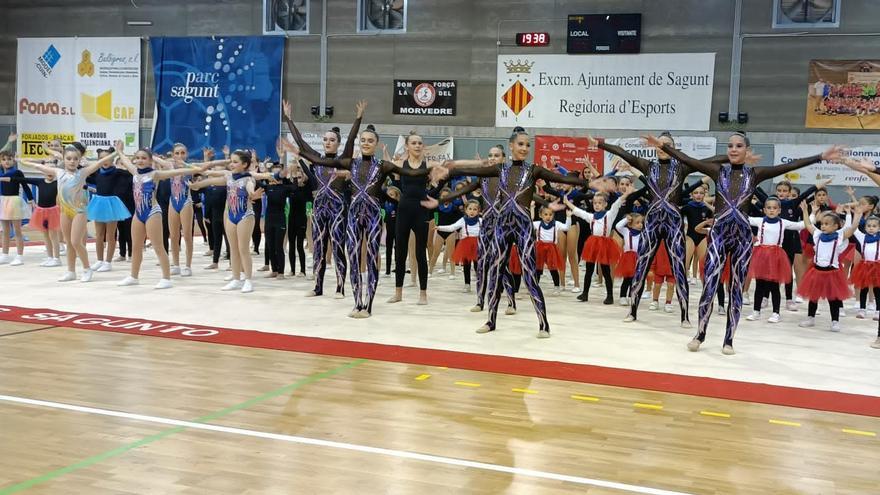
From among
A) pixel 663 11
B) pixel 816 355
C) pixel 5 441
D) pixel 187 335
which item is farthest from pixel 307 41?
pixel 5 441

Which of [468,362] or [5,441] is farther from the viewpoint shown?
[468,362]

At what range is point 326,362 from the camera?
590 cm

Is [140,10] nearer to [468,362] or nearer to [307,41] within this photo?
[307,41]

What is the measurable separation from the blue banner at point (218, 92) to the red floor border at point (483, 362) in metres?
11.5

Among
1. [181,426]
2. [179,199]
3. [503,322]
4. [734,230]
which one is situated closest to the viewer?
[181,426]

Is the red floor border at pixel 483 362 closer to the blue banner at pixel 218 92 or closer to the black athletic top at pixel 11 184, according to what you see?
the black athletic top at pixel 11 184

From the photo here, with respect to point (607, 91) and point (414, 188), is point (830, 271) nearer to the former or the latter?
point (414, 188)

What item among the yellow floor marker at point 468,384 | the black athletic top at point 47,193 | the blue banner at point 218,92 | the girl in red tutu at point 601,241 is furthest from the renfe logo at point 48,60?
the yellow floor marker at point 468,384

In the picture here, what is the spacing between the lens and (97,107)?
1980 cm

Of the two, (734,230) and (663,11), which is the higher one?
(663,11)

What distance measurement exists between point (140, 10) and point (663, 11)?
12.7 metres

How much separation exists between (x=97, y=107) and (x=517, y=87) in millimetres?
10838

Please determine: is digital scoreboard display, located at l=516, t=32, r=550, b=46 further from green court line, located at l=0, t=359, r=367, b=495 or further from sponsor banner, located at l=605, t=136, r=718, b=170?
green court line, located at l=0, t=359, r=367, b=495

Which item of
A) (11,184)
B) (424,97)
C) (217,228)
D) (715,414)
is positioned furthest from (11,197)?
(715,414)
